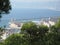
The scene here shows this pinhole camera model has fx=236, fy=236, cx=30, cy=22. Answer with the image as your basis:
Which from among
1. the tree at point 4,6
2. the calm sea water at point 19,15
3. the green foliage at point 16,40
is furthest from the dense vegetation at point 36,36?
the tree at point 4,6

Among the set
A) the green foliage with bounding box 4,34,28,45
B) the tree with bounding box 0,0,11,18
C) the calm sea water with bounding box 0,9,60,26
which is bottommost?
the green foliage with bounding box 4,34,28,45

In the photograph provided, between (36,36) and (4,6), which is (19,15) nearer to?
(36,36)

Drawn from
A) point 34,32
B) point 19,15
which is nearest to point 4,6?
point 34,32

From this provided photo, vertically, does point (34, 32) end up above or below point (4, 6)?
below

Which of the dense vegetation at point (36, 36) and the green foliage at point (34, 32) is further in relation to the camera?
the green foliage at point (34, 32)

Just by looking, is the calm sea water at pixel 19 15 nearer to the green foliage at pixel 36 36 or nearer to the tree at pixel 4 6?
the tree at pixel 4 6

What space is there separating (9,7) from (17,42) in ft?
12.3

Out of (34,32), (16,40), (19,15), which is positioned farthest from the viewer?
(19,15)

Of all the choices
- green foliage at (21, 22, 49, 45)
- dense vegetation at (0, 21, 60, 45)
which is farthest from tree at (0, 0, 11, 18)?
green foliage at (21, 22, 49, 45)

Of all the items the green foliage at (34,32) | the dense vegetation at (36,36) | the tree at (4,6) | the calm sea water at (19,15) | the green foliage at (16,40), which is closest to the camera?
the tree at (4,6)

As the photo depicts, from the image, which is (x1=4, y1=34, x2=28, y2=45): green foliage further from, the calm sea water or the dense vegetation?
the calm sea water

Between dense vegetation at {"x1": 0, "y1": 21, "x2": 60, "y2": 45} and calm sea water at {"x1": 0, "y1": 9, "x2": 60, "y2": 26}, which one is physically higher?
calm sea water at {"x1": 0, "y1": 9, "x2": 60, "y2": 26}

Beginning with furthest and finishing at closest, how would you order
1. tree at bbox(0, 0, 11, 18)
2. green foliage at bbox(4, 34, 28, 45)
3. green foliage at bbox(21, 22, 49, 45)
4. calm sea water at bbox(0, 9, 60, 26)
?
green foliage at bbox(21, 22, 49, 45), green foliage at bbox(4, 34, 28, 45), calm sea water at bbox(0, 9, 60, 26), tree at bbox(0, 0, 11, 18)

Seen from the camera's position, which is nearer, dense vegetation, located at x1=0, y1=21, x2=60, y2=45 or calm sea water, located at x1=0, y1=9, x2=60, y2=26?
calm sea water, located at x1=0, y1=9, x2=60, y2=26
